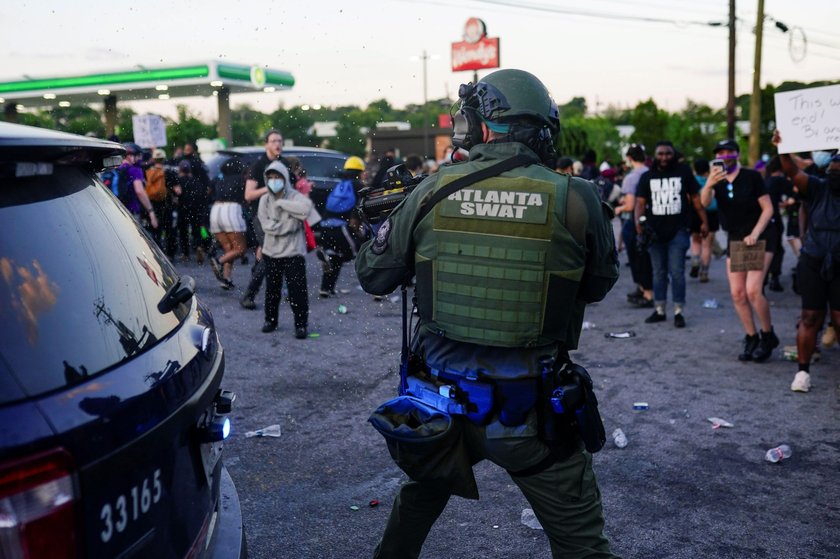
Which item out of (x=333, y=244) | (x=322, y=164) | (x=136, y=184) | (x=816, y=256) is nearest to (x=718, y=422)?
(x=816, y=256)

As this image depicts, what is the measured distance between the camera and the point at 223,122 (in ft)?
102

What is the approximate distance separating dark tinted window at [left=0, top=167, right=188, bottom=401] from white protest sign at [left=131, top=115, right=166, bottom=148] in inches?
644

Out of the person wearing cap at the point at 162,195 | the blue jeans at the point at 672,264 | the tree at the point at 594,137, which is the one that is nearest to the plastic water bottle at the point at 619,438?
the blue jeans at the point at 672,264

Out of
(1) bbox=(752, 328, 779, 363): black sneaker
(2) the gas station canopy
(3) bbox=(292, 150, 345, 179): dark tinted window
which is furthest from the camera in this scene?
(2) the gas station canopy

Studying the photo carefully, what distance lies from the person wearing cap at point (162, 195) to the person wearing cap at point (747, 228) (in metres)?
8.62

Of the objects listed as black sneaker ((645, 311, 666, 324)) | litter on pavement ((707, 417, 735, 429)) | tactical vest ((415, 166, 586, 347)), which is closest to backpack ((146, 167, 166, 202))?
black sneaker ((645, 311, 666, 324))

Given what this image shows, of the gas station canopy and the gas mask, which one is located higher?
the gas station canopy

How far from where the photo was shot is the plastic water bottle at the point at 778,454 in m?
4.71

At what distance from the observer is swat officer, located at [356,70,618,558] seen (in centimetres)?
249

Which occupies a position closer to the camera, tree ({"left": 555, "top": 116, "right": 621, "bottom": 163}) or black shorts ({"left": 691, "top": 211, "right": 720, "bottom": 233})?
black shorts ({"left": 691, "top": 211, "right": 720, "bottom": 233})

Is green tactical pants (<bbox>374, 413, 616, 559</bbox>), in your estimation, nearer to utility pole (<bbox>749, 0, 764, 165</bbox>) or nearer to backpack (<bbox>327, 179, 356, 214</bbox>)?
backpack (<bbox>327, 179, 356, 214</bbox>)

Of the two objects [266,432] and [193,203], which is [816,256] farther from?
[193,203]

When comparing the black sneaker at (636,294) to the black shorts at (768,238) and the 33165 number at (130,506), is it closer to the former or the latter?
the black shorts at (768,238)

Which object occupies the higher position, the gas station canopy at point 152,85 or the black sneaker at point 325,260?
the gas station canopy at point 152,85
